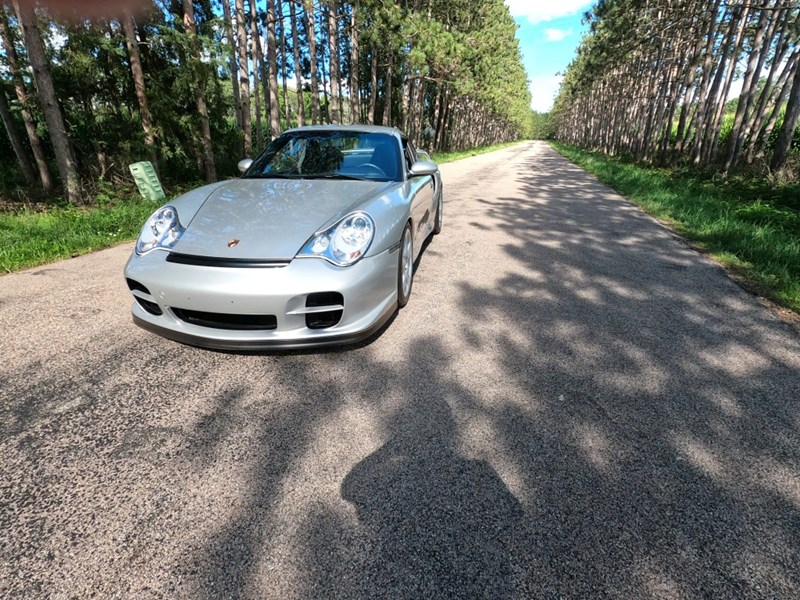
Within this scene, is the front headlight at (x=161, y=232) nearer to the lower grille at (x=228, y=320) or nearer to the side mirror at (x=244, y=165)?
the lower grille at (x=228, y=320)

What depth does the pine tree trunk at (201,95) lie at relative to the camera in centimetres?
823

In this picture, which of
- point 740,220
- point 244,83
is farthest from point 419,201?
point 244,83

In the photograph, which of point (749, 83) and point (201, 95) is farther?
point (749, 83)

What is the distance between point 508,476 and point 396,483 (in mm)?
496

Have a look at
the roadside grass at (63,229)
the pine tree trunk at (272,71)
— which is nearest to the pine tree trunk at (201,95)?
the roadside grass at (63,229)

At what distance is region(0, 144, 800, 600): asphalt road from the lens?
1350 millimetres

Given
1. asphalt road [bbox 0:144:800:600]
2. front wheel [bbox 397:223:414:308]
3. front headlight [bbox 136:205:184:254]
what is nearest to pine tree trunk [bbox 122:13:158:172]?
asphalt road [bbox 0:144:800:600]

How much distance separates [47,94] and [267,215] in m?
6.86

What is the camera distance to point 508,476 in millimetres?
1729

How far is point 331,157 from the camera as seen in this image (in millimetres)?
3689

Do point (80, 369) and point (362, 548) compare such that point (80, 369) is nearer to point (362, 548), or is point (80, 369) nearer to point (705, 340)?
point (362, 548)

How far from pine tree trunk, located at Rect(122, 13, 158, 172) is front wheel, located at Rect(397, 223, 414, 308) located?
25.6 feet

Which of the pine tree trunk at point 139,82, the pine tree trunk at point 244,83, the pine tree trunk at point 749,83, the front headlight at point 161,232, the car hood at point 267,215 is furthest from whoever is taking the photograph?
the pine tree trunk at point 244,83

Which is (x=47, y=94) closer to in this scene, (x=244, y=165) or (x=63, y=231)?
(x=63, y=231)
